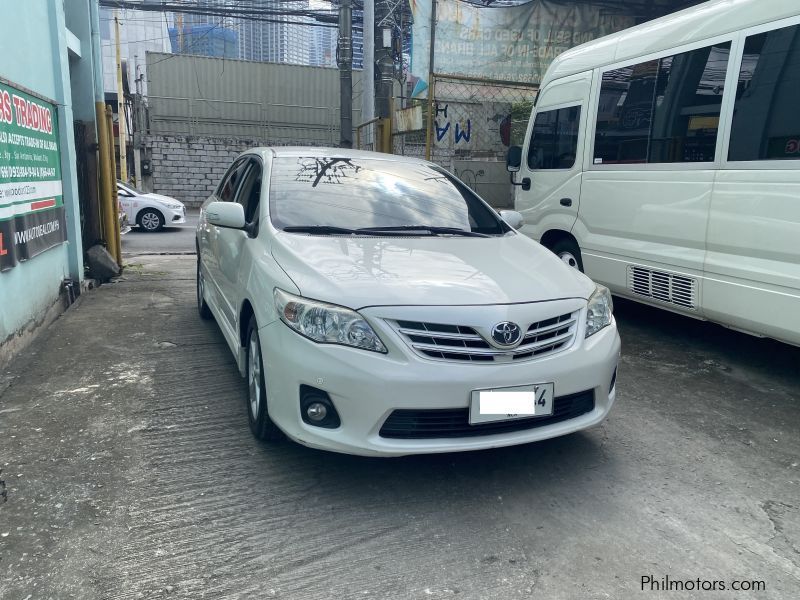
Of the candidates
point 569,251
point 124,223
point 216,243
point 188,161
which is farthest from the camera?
point 188,161

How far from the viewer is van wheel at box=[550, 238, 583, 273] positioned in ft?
20.1

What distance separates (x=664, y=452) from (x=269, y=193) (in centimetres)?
268

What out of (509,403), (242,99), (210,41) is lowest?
(509,403)

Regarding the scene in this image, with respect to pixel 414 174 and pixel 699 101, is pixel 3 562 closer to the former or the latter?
pixel 414 174

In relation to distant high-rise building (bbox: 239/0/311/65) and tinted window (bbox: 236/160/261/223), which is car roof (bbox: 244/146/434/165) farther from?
distant high-rise building (bbox: 239/0/311/65)

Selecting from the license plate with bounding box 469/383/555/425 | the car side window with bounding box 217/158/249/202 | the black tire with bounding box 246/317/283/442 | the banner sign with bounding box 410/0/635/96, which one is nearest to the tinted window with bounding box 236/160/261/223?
the car side window with bounding box 217/158/249/202

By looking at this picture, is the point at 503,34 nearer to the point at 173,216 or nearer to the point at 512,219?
→ the point at 173,216

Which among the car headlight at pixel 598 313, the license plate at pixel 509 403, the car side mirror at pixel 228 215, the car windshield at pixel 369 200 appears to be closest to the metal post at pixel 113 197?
the car windshield at pixel 369 200

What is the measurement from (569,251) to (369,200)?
307cm

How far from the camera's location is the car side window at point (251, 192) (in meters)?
3.89

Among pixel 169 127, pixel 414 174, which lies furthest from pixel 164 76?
pixel 414 174

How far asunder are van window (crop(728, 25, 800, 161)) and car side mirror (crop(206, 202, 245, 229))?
11.1 ft

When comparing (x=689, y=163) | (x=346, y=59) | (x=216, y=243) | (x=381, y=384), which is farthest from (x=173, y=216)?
(x=381, y=384)

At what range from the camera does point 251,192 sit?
13.6 feet
